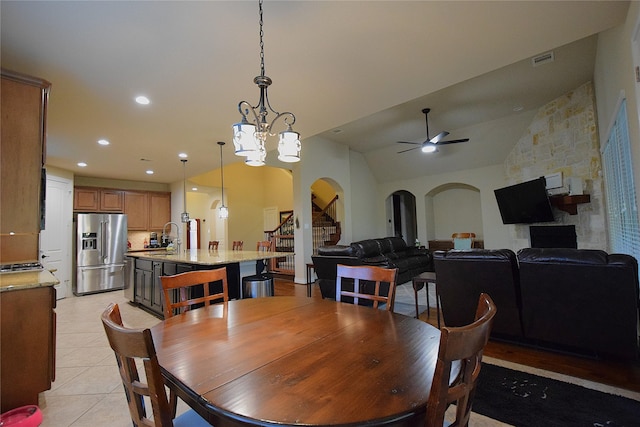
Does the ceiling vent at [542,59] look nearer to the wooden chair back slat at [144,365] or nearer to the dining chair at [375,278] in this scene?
the dining chair at [375,278]

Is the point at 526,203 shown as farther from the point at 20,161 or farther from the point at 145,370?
the point at 20,161

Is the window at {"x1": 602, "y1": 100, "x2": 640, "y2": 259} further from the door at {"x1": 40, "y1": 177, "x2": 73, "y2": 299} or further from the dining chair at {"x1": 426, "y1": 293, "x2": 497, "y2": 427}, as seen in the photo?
the door at {"x1": 40, "y1": 177, "x2": 73, "y2": 299}

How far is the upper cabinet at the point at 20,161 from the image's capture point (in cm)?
203

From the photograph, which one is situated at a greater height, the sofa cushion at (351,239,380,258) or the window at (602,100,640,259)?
the window at (602,100,640,259)

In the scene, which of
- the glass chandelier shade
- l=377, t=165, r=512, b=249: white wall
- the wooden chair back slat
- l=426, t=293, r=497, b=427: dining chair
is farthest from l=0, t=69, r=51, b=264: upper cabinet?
l=377, t=165, r=512, b=249: white wall

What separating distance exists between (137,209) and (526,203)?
871 centimetres

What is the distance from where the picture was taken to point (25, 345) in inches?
76.2


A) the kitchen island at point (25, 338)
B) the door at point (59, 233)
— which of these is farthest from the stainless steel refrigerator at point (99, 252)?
the kitchen island at point (25, 338)

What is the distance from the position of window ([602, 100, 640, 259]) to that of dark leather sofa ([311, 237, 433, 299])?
2.58 metres

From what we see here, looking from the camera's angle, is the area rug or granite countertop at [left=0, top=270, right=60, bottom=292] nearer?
the area rug

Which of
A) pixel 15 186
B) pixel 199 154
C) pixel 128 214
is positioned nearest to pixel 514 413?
pixel 15 186

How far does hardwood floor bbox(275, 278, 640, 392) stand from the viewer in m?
2.13

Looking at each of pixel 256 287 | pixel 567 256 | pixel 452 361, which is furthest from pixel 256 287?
pixel 567 256

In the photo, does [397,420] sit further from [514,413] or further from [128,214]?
[128,214]
